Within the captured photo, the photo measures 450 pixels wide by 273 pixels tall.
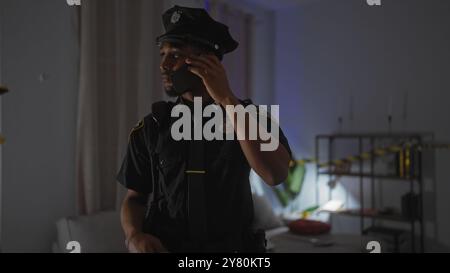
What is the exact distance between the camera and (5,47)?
4.01 feet

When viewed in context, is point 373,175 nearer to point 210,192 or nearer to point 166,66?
point 210,192

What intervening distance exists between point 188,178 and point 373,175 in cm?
247

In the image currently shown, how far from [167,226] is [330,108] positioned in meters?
2.71

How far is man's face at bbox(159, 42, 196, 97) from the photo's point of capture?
0.67 meters

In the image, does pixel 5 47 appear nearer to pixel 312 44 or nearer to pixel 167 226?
pixel 167 226

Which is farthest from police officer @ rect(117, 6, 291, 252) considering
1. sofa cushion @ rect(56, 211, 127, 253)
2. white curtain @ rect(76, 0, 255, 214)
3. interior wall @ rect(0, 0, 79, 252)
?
interior wall @ rect(0, 0, 79, 252)

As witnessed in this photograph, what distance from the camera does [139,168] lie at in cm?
77

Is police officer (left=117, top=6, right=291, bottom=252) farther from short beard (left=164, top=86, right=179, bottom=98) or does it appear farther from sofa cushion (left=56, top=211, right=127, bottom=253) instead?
sofa cushion (left=56, top=211, right=127, bottom=253)

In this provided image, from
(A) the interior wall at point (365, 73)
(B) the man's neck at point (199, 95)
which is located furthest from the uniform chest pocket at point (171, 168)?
(A) the interior wall at point (365, 73)

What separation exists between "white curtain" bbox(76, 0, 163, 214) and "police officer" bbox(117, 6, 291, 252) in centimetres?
33

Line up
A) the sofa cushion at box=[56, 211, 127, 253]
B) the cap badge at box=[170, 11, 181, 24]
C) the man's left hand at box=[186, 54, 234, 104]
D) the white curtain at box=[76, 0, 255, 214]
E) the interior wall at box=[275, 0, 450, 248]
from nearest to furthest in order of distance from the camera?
the man's left hand at box=[186, 54, 234, 104]
the cap badge at box=[170, 11, 181, 24]
the white curtain at box=[76, 0, 255, 214]
the sofa cushion at box=[56, 211, 127, 253]
the interior wall at box=[275, 0, 450, 248]

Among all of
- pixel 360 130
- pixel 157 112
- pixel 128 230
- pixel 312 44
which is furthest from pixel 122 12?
pixel 360 130

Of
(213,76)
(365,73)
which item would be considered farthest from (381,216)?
(213,76)

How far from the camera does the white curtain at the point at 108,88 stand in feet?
3.58
